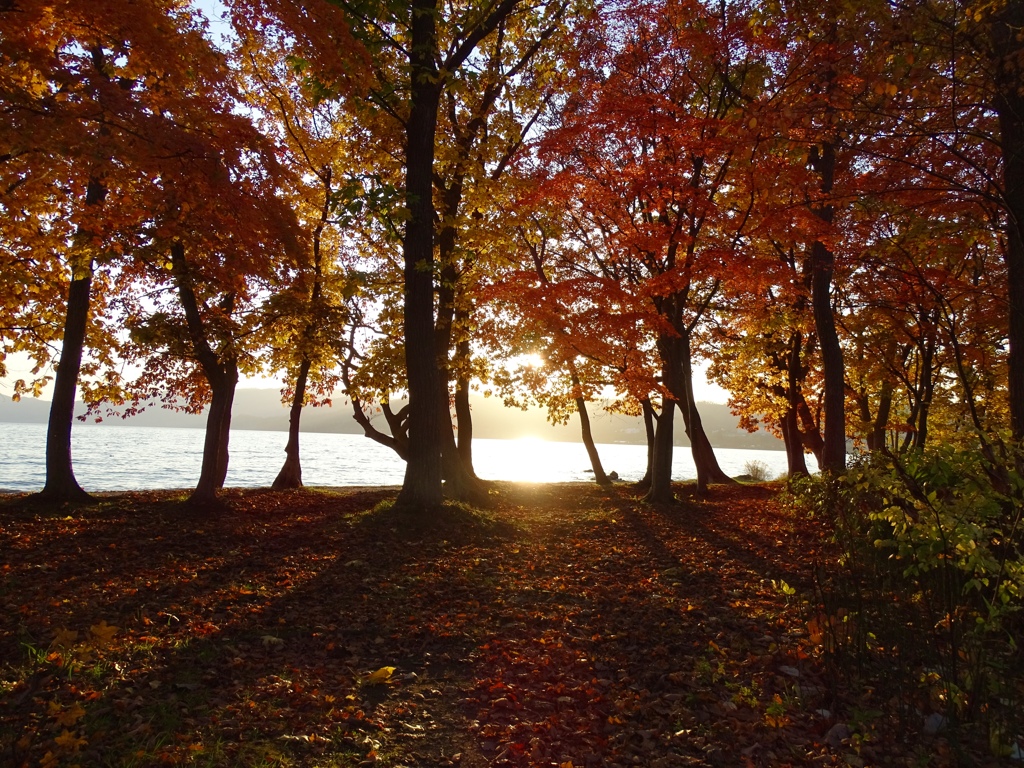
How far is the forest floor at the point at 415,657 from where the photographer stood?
3434 mm

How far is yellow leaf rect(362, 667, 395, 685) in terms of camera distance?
4.32 m

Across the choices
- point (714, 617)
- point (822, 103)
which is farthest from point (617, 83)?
point (714, 617)

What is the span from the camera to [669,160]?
39.9ft

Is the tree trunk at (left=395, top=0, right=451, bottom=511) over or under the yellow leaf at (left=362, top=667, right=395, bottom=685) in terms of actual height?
over

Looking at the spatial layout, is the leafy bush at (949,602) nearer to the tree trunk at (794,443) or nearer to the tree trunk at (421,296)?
the tree trunk at (421,296)

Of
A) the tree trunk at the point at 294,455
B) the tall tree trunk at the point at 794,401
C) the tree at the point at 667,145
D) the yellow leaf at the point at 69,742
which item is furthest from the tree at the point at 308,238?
the tall tree trunk at the point at 794,401

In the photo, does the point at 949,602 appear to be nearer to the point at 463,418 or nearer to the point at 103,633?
the point at 103,633

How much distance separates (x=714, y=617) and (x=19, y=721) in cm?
525

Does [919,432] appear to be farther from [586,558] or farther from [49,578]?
[49,578]

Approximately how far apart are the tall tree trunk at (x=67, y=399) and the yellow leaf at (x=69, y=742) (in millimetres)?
10317

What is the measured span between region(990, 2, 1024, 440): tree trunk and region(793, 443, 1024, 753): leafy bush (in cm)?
218

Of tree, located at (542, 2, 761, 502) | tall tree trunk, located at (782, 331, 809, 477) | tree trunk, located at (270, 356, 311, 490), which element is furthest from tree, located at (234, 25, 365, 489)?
tall tree trunk, located at (782, 331, 809, 477)

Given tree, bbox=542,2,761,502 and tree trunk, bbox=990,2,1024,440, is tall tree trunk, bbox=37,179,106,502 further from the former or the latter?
tree trunk, bbox=990,2,1024,440

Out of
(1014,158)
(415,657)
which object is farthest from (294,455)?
(1014,158)
